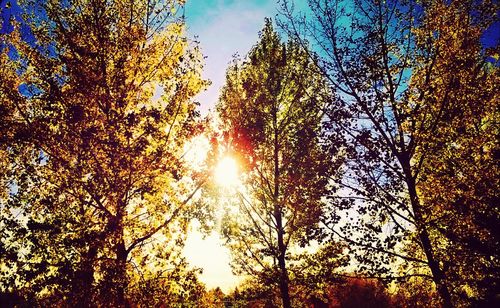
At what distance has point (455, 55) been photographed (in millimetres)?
9000

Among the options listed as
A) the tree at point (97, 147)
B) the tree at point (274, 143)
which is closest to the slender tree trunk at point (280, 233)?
the tree at point (274, 143)

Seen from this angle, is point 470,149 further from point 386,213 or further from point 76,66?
point 76,66

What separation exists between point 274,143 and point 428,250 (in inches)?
287

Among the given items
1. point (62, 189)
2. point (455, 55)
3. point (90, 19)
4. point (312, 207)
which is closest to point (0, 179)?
point (62, 189)

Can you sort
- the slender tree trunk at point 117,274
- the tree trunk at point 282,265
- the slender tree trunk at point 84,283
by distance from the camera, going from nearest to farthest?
the slender tree trunk at point 84,283 → the slender tree trunk at point 117,274 → the tree trunk at point 282,265

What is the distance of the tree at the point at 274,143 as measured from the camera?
12453 millimetres

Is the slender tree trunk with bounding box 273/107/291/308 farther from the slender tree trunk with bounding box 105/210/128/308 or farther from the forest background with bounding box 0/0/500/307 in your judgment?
the slender tree trunk with bounding box 105/210/128/308

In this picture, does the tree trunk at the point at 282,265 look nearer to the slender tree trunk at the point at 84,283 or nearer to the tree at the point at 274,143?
the tree at the point at 274,143

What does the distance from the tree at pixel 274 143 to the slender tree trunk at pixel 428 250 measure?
314 centimetres

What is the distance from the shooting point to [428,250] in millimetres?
8383

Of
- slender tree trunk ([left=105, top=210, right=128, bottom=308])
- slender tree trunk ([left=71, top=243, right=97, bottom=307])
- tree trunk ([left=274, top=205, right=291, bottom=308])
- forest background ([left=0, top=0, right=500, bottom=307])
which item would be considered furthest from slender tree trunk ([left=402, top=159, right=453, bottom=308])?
slender tree trunk ([left=71, top=243, right=97, bottom=307])

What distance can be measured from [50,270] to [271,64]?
11283 mm

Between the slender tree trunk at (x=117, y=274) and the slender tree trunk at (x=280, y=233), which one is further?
the slender tree trunk at (x=280, y=233)

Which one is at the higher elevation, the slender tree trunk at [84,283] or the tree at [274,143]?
the tree at [274,143]
